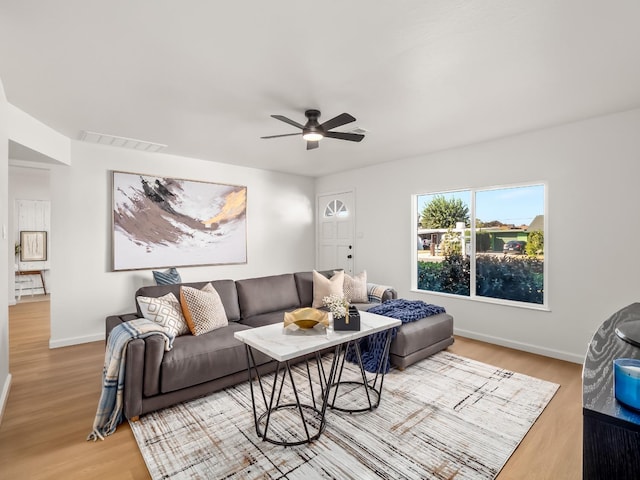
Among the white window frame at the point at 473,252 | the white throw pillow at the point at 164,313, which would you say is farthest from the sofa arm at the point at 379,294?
the white throw pillow at the point at 164,313

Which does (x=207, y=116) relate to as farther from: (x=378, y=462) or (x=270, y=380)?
(x=378, y=462)

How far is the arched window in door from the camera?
6051 millimetres

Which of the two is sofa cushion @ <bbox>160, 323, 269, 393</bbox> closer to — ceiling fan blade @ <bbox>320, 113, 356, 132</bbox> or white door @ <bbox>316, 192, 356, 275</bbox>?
ceiling fan blade @ <bbox>320, 113, 356, 132</bbox>

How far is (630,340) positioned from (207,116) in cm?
347

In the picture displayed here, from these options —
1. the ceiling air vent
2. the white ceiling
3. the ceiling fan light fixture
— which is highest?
the white ceiling

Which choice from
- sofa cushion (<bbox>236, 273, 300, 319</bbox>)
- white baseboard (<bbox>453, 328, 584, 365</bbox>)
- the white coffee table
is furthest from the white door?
the white coffee table

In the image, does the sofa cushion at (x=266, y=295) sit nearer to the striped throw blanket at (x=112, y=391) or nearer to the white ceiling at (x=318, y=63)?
the striped throw blanket at (x=112, y=391)

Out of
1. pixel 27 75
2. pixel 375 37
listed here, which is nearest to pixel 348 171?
pixel 375 37

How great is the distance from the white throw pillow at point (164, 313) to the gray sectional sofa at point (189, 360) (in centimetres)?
10

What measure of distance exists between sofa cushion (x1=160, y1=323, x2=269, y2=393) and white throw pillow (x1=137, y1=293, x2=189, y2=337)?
0.33 ft

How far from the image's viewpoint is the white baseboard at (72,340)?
3982mm

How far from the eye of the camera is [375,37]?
6.67ft

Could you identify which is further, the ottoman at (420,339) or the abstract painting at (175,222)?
the abstract painting at (175,222)

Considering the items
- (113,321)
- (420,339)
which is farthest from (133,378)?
(420,339)
